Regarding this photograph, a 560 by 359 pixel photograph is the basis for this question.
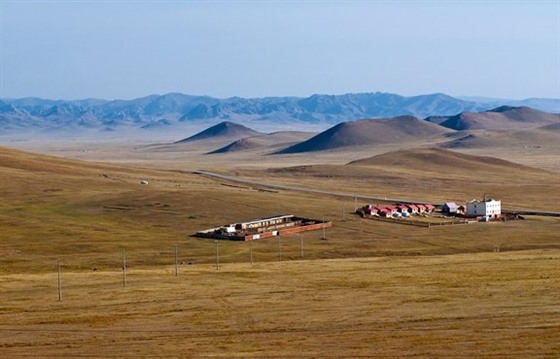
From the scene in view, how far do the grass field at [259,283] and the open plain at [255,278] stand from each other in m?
0.15

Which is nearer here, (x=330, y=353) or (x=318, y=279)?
(x=330, y=353)

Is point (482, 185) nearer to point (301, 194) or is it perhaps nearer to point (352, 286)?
point (301, 194)

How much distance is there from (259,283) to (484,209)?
51.3 m

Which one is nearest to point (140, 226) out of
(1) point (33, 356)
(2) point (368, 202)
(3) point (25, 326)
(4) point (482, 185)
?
(2) point (368, 202)

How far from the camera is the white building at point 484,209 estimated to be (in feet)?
346

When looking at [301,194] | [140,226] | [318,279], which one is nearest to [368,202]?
[301,194]

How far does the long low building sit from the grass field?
6.87 ft

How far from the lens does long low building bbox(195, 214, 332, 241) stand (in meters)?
87.8

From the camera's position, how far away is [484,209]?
10588cm

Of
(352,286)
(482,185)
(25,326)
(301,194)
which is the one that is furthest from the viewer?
(482,185)

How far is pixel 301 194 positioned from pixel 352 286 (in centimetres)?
6942

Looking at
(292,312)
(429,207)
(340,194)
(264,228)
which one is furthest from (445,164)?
(292,312)

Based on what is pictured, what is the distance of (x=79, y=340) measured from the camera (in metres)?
42.5

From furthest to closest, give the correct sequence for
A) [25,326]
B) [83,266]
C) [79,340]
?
[83,266]
[25,326]
[79,340]
